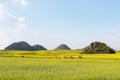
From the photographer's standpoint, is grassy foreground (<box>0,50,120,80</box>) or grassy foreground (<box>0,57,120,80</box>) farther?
grassy foreground (<box>0,50,120,80</box>)

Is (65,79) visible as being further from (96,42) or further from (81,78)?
(96,42)

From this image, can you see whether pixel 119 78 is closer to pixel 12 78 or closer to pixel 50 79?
pixel 50 79

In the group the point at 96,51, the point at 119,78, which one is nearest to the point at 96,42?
the point at 96,51

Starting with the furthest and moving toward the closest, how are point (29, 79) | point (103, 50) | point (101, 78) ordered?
point (103, 50), point (101, 78), point (29, 79)

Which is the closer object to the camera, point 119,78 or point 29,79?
point 29,79

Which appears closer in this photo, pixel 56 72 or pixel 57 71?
pixel 56 72

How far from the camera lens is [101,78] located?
1455cm

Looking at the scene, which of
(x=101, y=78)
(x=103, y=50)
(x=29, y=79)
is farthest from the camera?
(x=103, y=50)

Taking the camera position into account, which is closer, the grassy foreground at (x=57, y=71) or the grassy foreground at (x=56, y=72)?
the grassy foreground at (x=56, y=72)

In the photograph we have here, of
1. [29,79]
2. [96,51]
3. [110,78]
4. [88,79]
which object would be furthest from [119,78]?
[96,51]

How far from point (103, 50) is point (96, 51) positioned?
196cm

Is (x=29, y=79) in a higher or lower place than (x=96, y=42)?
lower

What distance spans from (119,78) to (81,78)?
1872 millimetres

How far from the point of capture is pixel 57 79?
13.6 metres
